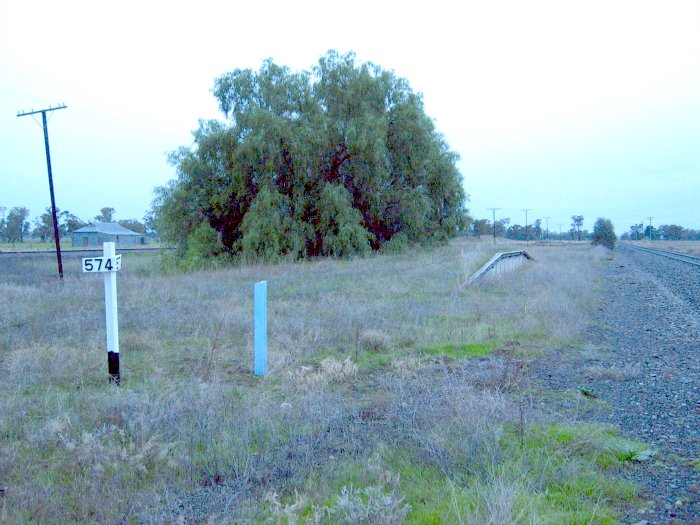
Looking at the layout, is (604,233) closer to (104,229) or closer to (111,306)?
(104,229)

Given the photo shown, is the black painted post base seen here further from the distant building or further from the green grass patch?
the distant building

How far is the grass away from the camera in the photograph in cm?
391

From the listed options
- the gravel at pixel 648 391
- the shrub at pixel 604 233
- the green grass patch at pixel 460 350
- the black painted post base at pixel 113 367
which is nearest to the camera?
the gravel at pixel 648 391

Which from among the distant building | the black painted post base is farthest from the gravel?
the distant building

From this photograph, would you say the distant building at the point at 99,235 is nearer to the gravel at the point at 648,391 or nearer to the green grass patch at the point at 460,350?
the gravel at the point at 648,391

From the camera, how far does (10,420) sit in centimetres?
539

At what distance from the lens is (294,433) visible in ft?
17.1

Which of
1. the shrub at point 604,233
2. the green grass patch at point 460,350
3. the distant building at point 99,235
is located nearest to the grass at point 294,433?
the green grass patch at point 460,350

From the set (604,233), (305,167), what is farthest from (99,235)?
(604,233)

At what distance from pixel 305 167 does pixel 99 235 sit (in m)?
72.5

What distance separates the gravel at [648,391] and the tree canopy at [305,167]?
2060 cm

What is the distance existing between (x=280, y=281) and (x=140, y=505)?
15.3 m

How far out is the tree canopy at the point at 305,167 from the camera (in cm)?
3244

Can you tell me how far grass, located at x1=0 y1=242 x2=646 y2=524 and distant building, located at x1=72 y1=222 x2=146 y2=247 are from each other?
91.2 m
